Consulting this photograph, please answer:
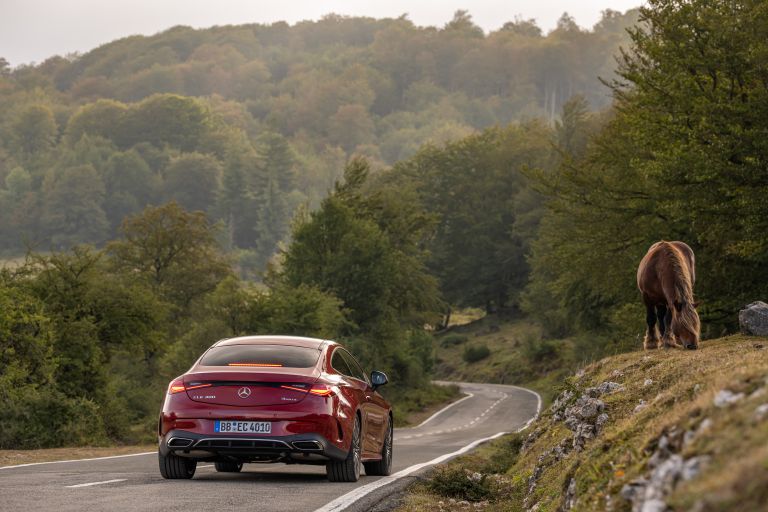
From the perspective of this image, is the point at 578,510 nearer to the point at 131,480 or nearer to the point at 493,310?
the point at 131,480

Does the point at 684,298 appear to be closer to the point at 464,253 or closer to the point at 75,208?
the point at 464,253

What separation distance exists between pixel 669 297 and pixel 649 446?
10599mm

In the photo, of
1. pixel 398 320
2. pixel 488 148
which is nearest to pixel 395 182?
pixel 488 148

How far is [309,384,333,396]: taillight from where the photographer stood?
12031 mm

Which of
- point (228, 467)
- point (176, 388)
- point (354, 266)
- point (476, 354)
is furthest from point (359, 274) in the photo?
point (176, 388)

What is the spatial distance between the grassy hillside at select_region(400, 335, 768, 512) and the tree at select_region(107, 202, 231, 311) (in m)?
57.2

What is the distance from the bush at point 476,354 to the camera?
3484 inches

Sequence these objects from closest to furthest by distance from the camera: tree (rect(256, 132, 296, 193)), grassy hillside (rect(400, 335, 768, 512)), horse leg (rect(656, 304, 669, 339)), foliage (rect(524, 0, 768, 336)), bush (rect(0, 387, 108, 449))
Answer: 1. grassy hillside (rect(400, 335, 768, 512))
2. horse leg (rect(656, 304, 669, 339))
3. bush (rect(0, 387, 108, 449))
4. foliage (rect(524, 0, 768, 336))
5. tree (rect(256, 132, 296, 193))

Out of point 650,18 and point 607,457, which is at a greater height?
point 650,18

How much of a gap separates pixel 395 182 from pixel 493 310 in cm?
1684

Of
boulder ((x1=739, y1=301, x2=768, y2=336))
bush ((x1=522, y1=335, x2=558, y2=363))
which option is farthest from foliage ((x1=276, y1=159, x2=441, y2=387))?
boulder ((x1=739, y1=301, x2=768, y2=336))

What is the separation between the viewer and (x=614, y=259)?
113ft

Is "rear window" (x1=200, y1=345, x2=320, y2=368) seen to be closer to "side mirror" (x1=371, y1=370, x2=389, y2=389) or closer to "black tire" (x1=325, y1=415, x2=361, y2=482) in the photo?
"black tire" (x1=325, y1=415, x2=361, y2=482)

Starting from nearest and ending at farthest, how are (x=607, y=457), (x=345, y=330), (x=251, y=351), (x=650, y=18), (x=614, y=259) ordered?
(x=607, y=457), (x=251, y=351), (x=650, y=18), (x=614, y=259), (x=345, y=330)
